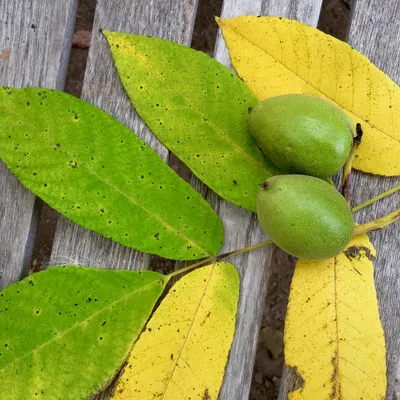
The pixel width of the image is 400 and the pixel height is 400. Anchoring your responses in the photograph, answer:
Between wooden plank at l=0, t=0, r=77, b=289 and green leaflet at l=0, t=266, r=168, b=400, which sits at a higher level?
wooden plank at l=0, t=0, r=77, b=289

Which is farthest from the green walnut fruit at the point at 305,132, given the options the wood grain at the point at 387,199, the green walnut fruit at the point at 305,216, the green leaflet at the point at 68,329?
the green leaflet at the point at 68,329

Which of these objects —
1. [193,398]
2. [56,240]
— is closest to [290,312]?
[193,398]

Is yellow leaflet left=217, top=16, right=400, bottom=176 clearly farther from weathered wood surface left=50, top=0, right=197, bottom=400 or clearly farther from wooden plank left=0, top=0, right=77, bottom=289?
wooden plank left=0, top=0, right=77, bottom=289

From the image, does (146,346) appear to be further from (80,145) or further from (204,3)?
(204,3)

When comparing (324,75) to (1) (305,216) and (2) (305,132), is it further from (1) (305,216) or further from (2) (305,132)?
(1) (305,216)

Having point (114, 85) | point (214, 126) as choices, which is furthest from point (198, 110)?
point (114, 85)

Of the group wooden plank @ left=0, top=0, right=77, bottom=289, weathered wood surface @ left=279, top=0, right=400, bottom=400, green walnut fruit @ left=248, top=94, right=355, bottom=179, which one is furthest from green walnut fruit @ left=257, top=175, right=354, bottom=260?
wooden plank @ left=0, top=0, right=77, bottom=289

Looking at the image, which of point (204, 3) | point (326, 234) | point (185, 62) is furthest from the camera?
point (204, 3)
